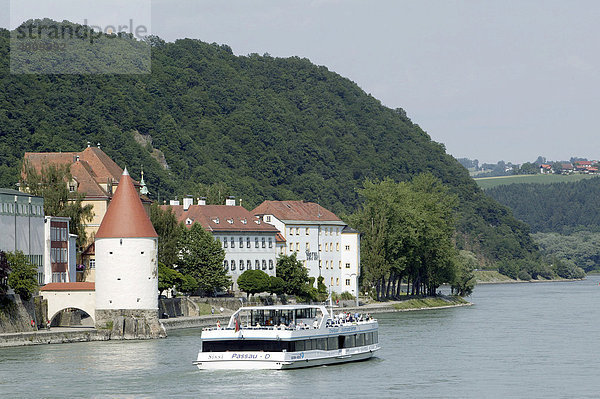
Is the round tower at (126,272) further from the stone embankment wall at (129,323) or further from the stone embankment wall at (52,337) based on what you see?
the stone embankment wall at (52,337)

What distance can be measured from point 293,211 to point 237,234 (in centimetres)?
1410

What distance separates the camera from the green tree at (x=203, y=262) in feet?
350

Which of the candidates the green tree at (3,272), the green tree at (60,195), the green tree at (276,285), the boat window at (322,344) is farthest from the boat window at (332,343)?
the green tree at (276,285)

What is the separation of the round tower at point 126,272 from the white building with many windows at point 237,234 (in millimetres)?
32972

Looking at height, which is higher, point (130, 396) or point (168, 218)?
point (168, 218)

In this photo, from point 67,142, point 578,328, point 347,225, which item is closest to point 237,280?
point 347,225

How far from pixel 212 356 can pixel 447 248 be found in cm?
8311

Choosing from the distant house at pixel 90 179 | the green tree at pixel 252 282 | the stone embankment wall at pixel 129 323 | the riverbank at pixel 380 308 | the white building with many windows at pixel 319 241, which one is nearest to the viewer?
the stone embankment wall at pixel 129 323

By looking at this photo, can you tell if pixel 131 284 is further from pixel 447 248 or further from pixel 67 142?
pixel 67 142

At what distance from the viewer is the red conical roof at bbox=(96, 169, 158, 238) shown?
8306 centimetres

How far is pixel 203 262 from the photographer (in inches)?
4203

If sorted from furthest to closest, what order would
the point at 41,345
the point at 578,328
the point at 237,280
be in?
the point at 237,280
the point at 578,328
the point at 41,345

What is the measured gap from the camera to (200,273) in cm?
10694

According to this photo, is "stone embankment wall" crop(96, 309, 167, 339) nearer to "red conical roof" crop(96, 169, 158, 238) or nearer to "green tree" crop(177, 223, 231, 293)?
"red conical roof" crop(96, 169, 158, 238)
